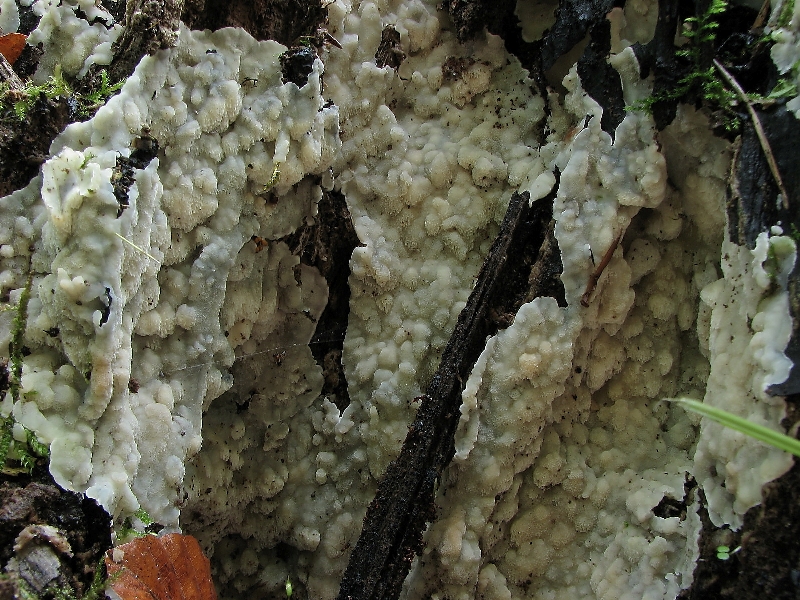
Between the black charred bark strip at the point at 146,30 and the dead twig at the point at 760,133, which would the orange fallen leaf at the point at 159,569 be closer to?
the black charred bark strip at the point at 146,30

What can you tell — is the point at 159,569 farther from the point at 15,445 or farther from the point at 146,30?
the point at 146,30

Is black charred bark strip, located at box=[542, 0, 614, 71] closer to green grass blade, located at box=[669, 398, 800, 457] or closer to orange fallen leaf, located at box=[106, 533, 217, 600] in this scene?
green grass blade, located at box=[669, 398, 800, 457]

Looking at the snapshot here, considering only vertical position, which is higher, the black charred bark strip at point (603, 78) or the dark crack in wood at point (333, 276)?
the black charred bark strip at point (603, 78)

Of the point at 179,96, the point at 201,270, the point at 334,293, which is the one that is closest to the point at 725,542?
the point at 334,293

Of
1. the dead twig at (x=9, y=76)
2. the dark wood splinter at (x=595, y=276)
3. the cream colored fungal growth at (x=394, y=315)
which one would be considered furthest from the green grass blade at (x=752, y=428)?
the dead twig at (x=9, y=76)

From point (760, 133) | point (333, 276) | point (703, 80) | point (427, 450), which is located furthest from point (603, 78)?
point (427, 450)

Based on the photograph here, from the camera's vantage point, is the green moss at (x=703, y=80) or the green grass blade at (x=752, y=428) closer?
the green grass blade at (x=752, y=428)

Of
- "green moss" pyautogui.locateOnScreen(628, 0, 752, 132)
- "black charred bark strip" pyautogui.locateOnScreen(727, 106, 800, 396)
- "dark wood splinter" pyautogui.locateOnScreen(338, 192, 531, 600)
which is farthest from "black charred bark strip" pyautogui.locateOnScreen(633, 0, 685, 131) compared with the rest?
"dark wood splinter" pyautogui.locateOnScreen(338, 192, 531, 600)
